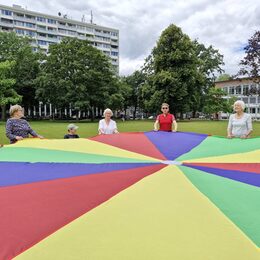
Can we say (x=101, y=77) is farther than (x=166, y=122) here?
Yes

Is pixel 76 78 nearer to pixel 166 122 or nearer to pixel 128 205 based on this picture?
pixel 166 122

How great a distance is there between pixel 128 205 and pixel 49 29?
98353 mm

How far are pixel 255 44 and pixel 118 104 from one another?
64.3ft

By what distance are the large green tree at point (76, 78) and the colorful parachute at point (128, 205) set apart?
37.5 meters

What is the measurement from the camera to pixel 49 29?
92.7 metres

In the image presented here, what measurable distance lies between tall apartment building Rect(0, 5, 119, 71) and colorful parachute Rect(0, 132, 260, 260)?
2996 inches

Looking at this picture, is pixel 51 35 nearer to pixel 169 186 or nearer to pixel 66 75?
pixel 66 75

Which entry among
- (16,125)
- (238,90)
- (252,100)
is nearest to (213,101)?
(238,90)

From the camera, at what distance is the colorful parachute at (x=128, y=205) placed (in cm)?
176

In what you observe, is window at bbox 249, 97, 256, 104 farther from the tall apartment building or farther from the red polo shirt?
the red polo shirt

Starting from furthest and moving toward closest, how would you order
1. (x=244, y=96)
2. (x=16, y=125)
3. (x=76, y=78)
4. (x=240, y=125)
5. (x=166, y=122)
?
(x=244, y=96) < (x=76, y=78) < (x=166, y=122) < (x=240, y=125) < (x=16, y=125)

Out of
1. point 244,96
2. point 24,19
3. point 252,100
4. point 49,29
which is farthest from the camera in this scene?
point 49,29

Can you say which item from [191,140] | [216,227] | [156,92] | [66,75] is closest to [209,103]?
[156,92]

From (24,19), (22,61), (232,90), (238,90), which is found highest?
(24,19)
